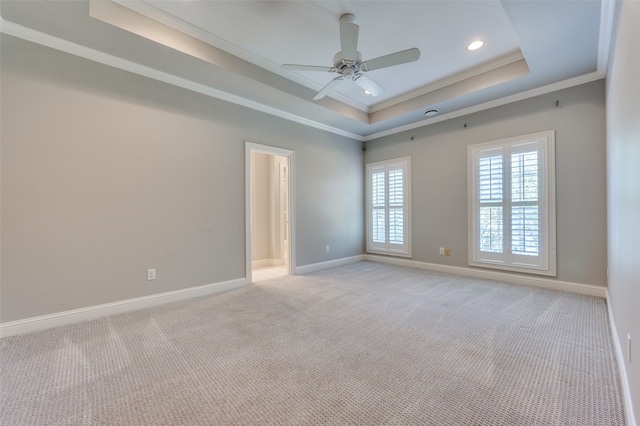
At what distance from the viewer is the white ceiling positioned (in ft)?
7.61

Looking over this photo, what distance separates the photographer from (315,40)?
293 centimetres

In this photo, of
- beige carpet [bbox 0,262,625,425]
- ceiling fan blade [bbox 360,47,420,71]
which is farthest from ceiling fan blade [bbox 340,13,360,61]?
beige carpet [bbox 0,262,625,425]

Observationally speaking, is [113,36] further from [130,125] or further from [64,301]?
[64,301]

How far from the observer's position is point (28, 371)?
179 cm

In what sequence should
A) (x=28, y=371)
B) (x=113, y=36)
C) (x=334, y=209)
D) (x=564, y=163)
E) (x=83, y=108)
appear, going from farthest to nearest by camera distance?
(x=334, y=209) < (x=564, y=163) < (x=83, y=108) < (x=113, y=36) < (x=28, y=371)

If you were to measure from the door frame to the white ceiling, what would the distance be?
642 mm

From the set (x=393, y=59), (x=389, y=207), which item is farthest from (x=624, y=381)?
(x=389, y=207)

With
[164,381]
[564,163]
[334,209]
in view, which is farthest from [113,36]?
[564,163]

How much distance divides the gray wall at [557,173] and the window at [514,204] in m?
0.11

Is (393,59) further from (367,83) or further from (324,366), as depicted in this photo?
(324,366)

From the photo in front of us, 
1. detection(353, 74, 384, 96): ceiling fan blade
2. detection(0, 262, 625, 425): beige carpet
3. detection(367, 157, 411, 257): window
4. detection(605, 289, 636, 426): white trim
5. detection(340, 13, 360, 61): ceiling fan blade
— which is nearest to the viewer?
detection(605, 289, 636, 426): white trim

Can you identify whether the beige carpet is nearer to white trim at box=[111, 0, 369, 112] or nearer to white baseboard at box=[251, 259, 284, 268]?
white baseboard at box=[251, 259, 284, 268]

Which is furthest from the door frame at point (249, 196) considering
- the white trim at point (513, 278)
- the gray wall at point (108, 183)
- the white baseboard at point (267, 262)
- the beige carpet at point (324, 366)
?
the white trim at point (513, 278)

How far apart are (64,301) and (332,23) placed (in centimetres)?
382
